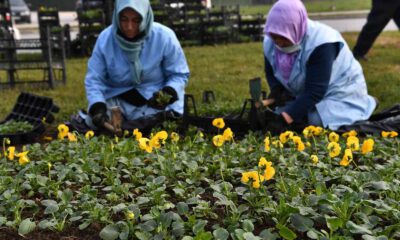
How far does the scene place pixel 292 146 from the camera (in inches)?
98.0

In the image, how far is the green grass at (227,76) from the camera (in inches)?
209

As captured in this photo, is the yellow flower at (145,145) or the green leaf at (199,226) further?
the yellow flower at (145,145)

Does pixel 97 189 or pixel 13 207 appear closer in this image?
pixel 13 207

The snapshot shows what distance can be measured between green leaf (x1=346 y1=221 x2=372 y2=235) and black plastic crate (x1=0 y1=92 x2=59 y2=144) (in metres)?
2.91

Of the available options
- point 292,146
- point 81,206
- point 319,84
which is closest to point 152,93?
point 319,84

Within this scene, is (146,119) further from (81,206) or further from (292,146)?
(81,206)

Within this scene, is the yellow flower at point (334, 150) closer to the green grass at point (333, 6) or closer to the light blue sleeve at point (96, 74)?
the light blue sleeve at point (96, 74)

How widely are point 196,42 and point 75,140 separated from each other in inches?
349

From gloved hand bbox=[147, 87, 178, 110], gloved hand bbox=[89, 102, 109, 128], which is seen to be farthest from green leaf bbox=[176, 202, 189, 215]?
gloved hand bbox=[89, 102, 109, 128]

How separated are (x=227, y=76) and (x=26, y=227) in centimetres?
553

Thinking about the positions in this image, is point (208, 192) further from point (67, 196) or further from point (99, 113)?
point (99, 113)

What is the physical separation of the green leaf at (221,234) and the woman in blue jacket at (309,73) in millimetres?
1974

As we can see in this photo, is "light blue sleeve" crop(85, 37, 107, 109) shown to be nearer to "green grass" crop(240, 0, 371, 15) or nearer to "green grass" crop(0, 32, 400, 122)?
"green grass" crop(0, 32, 400, 122)

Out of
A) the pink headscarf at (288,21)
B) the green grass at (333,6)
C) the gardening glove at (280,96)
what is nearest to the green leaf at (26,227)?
the pink headscarf at (288,21)
